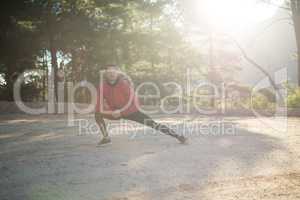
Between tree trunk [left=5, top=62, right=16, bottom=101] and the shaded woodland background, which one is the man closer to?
the shaded woodland background

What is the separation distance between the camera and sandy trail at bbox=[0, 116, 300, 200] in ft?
13.5

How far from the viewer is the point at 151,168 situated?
5.32 meters

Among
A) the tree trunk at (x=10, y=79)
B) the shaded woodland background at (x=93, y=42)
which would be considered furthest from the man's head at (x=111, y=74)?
the tree trunk at (x=10, y=79)

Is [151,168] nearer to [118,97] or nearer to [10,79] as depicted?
[118,97]

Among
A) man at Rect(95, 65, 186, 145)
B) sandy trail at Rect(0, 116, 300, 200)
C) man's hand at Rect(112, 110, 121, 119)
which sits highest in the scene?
man at Rect(95, 65, 186, 145)

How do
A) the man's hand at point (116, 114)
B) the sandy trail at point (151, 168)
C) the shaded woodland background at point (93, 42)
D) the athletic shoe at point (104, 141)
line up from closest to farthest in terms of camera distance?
the sandy trail at point (151, 168) < the man's hand at point (116, 114) < the athletic shoe at point (104, 141) < the shaded woodland background at point (93, 42)

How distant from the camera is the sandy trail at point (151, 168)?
13.5 feet

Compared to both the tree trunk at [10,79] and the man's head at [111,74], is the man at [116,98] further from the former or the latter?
the tree trunk at [10,79]

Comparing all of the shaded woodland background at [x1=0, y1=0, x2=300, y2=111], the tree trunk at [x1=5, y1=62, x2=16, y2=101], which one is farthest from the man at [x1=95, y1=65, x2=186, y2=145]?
the tree trunk at [x1=5, y1=62, x2=16, y2=101]

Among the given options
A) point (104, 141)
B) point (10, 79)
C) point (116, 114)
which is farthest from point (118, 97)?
point (10, 79)

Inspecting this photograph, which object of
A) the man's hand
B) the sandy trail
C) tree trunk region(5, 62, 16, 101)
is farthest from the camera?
tree trunk region(5, 62, 16, 101)

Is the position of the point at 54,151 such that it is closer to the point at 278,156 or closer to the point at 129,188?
the point at 129,188

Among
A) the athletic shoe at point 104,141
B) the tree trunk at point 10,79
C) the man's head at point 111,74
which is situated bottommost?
the athletic shoe at point 104,141

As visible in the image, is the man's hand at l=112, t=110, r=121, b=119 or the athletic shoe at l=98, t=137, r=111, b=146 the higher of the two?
the man's hand at l=112, t=110, r=121, b=119
